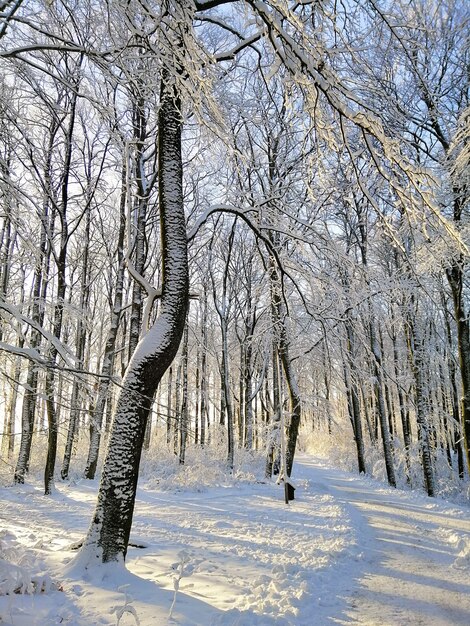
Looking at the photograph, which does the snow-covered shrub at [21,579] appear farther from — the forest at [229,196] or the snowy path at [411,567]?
the snowy path at [411,567]

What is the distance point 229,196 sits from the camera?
8.73 m

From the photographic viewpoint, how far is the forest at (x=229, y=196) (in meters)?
2.72

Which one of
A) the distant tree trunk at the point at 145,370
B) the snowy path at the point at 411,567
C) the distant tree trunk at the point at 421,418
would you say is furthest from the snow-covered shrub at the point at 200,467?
the distant tree trunk at the point at 145,370

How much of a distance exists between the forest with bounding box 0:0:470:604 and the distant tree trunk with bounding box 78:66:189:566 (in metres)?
0.02

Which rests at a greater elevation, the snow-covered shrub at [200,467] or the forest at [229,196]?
the forest at [229,196]

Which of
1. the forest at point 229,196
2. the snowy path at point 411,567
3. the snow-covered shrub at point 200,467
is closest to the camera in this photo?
the forest at point 229,196

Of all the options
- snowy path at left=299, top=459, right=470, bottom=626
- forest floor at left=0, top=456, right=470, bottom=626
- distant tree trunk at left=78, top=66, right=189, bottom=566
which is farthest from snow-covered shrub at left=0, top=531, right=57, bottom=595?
snowy path at left=299, top=459, right=470, bottom=626

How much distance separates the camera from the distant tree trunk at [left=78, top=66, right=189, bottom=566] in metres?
4.30

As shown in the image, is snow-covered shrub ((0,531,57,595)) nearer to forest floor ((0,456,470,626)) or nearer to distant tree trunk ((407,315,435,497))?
forest floor ((0,456,470,626))

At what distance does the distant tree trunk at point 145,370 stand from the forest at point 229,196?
0.08ft

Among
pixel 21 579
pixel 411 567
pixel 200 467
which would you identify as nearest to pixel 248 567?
pixel 411 567

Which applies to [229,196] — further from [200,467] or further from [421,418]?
[421,418]

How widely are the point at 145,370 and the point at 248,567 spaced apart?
2729 millimetres

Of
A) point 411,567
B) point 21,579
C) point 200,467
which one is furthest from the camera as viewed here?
point 200,467
